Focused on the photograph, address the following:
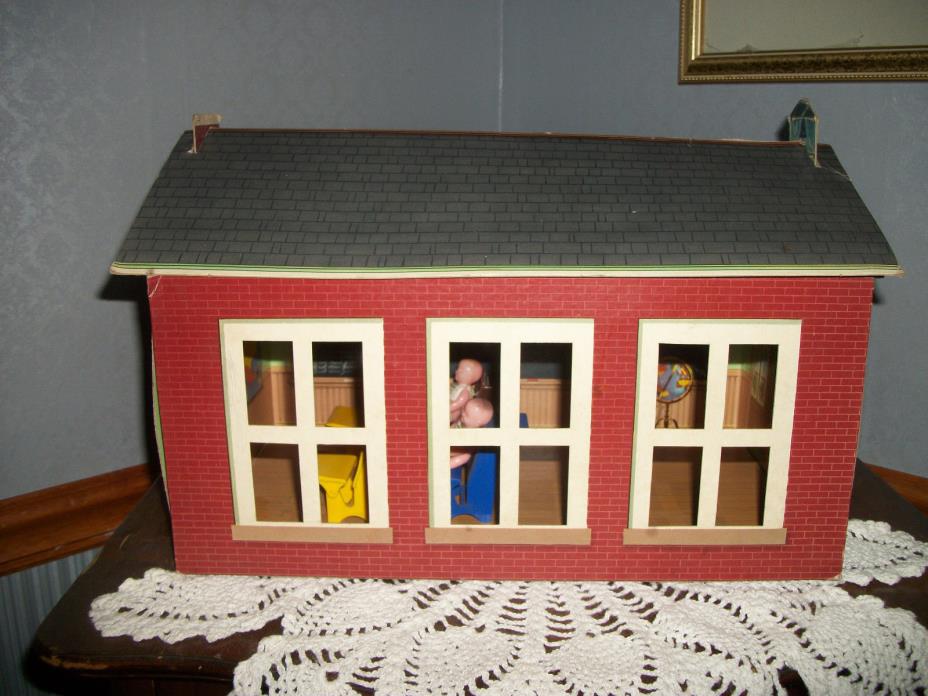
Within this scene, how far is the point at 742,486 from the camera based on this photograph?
1.95 meters

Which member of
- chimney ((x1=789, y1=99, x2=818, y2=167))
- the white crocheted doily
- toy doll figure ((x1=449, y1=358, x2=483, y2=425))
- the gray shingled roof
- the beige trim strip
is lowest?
the white crocheted doily

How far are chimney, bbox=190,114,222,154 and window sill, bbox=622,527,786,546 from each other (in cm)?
124

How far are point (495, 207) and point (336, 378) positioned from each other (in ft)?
2.85

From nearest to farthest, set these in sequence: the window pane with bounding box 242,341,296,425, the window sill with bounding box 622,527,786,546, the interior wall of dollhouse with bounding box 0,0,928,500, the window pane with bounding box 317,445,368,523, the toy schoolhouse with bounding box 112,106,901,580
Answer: the toy schoolhouse with bounding box 112,106,901,580 → the window sill with bounding box 622,527,786,546 → the window pane with bounding box 317,445,368,523 → the interior wall of dollhouse with bounding box 0,0,928,500 → the window pane with bounding box 242,341,296,425

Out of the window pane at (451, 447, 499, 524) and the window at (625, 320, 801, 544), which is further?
the window pane at (451, 447, 499, 524)

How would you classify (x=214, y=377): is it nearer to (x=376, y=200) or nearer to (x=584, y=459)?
(x=376, y=200)

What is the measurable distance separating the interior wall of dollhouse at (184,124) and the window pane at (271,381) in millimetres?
304

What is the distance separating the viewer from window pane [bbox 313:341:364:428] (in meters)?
2.20

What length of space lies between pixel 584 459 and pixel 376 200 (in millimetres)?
676

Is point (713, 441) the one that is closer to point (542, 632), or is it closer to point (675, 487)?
point (675, 487)

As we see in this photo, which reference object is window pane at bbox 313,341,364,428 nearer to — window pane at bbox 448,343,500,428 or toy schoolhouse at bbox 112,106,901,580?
window pane at bbox 448,343,500,428

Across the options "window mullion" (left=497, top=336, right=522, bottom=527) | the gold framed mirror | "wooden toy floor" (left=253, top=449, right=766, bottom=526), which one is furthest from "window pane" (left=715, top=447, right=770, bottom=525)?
the gold framed mirror

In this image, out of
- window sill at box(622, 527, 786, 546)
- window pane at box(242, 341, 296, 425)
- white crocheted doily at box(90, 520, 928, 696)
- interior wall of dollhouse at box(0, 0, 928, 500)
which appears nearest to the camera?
white crocheted doily at box(90, 520, 928, 696)

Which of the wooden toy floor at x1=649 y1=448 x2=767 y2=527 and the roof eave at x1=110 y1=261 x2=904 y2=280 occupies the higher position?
the roof eave at x1=110 y1=261 x2=904 y2=280
